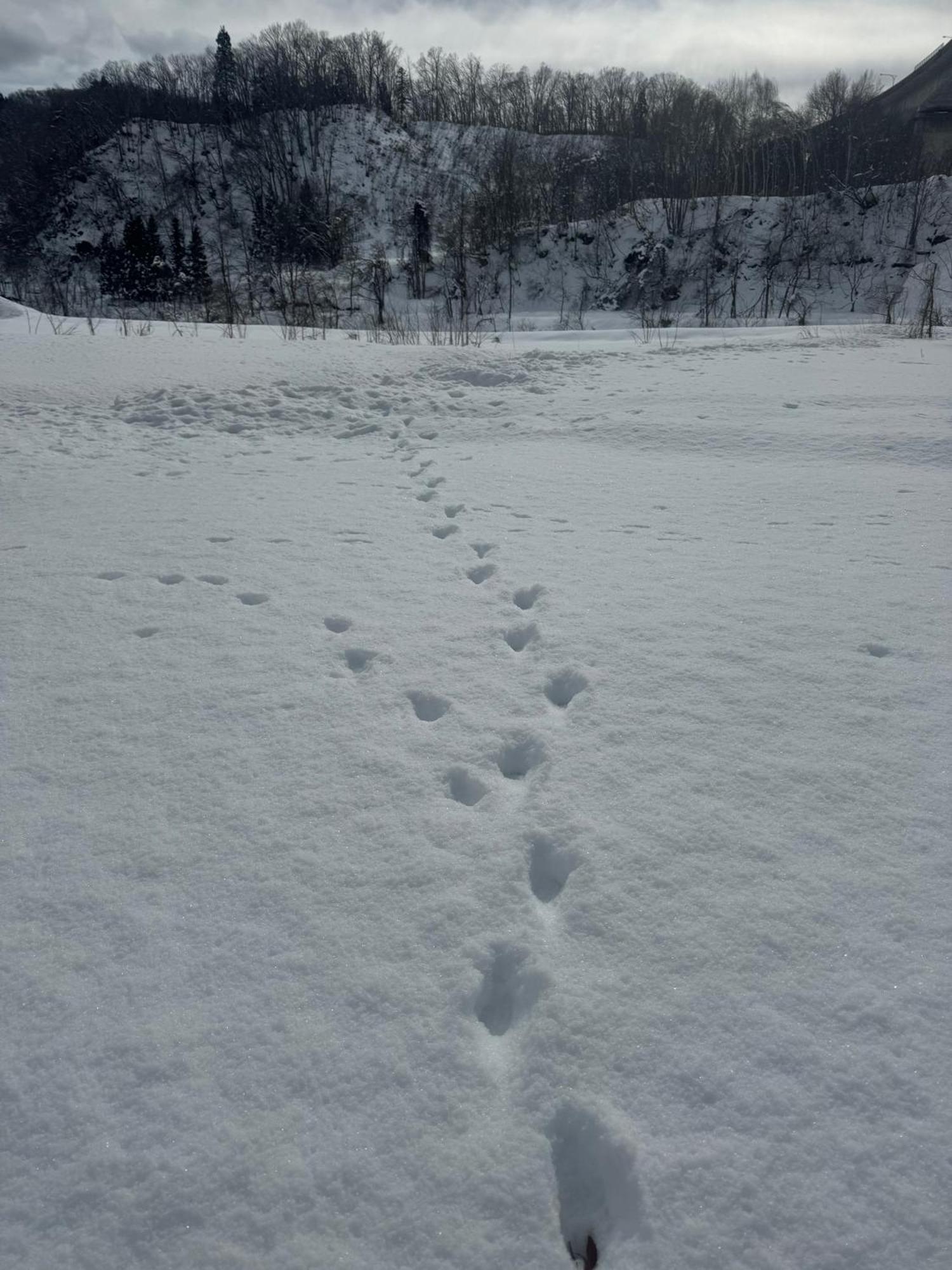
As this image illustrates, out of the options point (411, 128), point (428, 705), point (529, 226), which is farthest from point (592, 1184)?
point (411, 128)

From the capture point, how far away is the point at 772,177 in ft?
108

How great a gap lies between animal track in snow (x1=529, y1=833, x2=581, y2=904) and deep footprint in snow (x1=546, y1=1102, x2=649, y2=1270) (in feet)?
1.33

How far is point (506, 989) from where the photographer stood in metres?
1.18

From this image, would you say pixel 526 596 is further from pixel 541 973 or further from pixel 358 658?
pixel 541 973

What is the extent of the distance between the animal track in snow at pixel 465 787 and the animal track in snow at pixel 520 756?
8cm

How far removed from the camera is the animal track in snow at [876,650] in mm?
2098

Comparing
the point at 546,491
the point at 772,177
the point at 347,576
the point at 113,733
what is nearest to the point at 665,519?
the point at 546,491

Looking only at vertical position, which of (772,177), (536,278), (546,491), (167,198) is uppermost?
(167,198)

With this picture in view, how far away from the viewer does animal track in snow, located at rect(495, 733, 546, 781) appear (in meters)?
1.69

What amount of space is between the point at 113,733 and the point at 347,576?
1.07m

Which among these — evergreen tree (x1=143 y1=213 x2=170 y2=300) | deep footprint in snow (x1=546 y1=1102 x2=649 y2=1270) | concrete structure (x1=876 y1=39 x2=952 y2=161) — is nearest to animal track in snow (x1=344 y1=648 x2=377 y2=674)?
deep footprint in snow (x1=546 y1=1102 x2=649 y2=1270)

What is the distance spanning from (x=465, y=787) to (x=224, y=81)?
209 ft

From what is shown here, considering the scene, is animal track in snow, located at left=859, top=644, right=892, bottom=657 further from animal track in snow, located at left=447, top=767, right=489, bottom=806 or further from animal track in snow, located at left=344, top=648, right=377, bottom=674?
animal track in snow, located at left=344, top=648, right=377, bottom=674

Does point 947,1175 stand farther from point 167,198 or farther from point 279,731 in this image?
point 167,198
